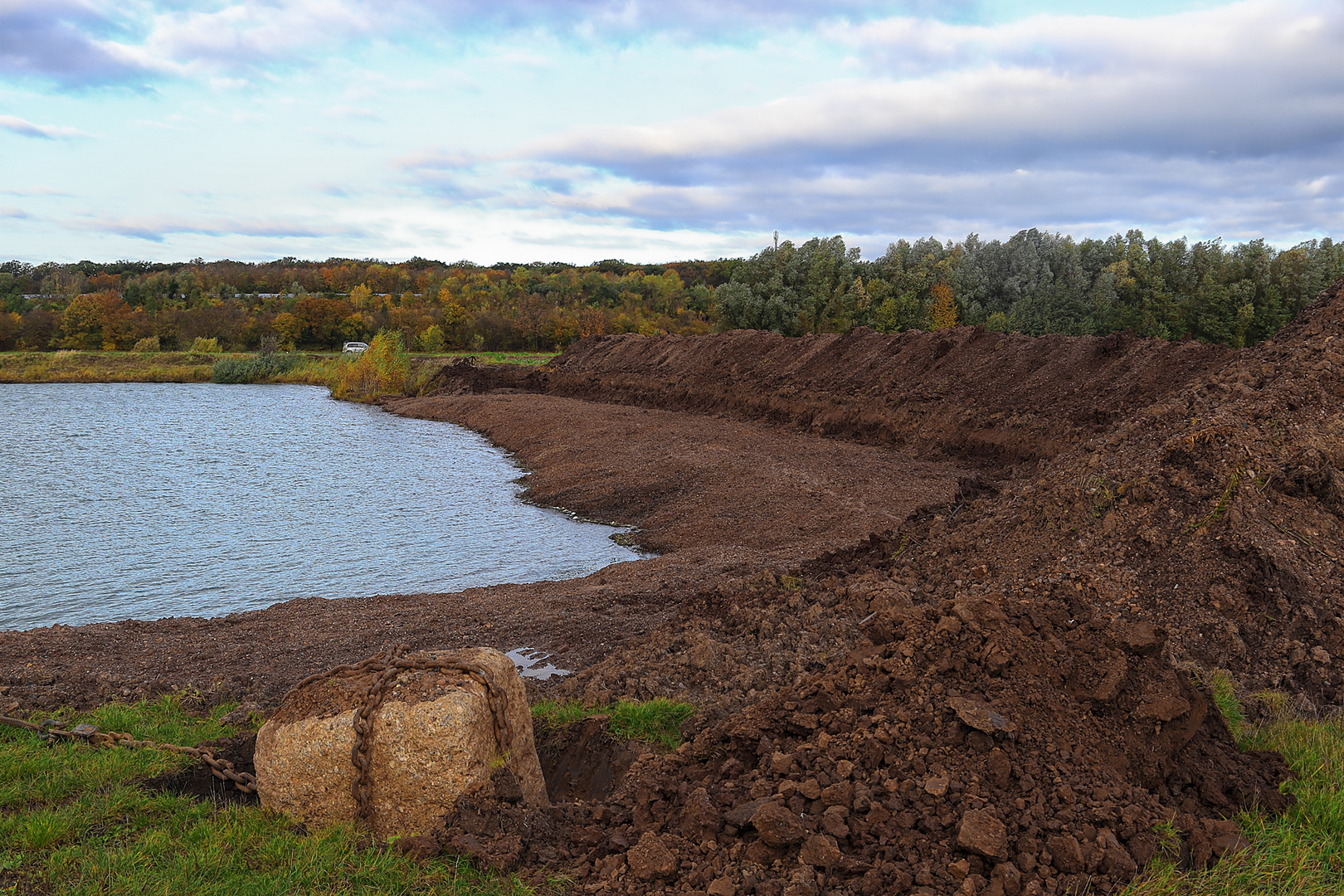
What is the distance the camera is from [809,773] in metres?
3.70

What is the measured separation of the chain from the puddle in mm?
2696

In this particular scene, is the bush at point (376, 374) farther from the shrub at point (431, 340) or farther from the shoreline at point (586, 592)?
the shoreline at point (586, 592)

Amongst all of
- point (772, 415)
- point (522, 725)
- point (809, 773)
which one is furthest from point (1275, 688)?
point (772, 415)

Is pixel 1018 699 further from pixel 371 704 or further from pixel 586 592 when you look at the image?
pixel 586 592

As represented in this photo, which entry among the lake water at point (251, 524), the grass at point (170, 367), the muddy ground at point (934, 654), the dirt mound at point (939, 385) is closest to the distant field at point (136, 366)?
the grass at point (170, 367)

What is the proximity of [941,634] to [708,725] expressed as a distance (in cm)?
145

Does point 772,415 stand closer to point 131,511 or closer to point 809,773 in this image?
point 131,511

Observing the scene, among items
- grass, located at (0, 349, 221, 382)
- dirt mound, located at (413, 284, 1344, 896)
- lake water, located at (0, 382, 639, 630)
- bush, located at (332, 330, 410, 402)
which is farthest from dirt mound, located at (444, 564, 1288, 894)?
grass, located at (0, 349, 221, 382)

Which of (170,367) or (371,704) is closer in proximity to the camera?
(371,704)

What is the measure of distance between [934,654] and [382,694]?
108 inches

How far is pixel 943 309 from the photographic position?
174ft

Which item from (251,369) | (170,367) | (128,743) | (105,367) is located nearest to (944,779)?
(128,743)

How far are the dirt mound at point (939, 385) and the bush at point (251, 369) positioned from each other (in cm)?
3748

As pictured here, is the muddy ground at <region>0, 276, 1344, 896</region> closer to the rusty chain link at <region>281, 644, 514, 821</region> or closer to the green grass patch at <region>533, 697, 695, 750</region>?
the green grass patch at <region>533, 697, 695, 750</region>
